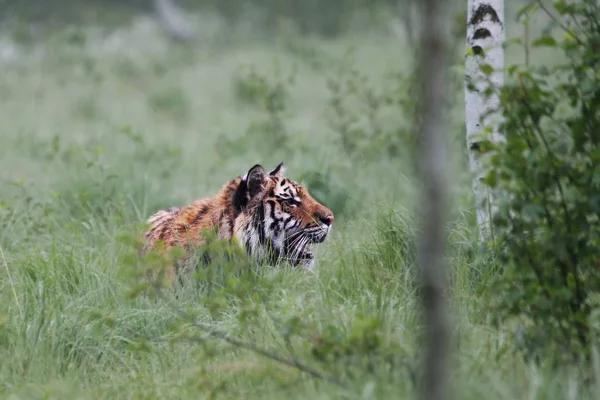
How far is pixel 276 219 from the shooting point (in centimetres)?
593

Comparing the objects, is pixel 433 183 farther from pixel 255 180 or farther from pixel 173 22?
pixel 173 22

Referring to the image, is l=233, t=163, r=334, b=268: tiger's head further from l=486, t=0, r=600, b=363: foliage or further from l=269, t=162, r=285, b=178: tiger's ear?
l=486, t=0, r=600, b=363: foliage

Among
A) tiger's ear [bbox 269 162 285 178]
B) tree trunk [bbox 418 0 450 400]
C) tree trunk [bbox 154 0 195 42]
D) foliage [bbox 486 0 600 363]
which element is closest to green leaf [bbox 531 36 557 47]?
foliage [bbox 486 0 600 363]

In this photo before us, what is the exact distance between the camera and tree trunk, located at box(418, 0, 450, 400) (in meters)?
2.56

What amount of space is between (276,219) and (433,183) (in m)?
3.34

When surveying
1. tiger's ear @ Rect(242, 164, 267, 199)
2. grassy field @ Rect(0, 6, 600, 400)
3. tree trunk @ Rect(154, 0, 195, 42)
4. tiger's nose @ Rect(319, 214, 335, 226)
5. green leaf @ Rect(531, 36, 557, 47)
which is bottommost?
grassy field @ Rect(0, 6, 600, 400)

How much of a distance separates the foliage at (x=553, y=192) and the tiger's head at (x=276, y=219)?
1891 mm

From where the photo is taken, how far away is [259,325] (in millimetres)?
4637

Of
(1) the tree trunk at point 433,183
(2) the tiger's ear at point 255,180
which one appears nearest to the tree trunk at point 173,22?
(2) the tiger's ear at point 255,180

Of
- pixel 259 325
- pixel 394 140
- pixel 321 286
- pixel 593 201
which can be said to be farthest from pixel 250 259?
pixel 394 140

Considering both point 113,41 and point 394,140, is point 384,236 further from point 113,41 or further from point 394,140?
point 113,41

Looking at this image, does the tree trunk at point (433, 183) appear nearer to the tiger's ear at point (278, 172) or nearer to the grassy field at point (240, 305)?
the grassy field at point (240, 305)

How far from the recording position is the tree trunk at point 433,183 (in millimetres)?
2562

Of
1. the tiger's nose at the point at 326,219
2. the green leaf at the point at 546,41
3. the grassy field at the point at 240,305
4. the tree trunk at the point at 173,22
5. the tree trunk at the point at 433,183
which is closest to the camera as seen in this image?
the tree trunk at the point at 433,183
